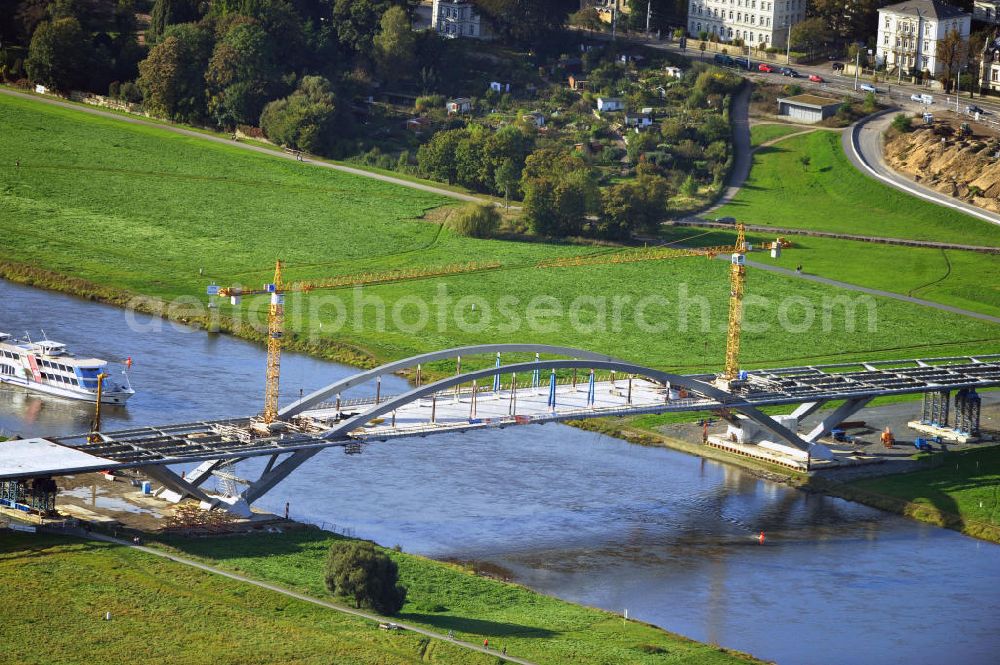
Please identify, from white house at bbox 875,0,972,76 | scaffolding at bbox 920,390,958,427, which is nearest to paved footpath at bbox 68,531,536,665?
scaffolding at bbox 920,390,958,427

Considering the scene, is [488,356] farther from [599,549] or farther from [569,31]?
[569,31]

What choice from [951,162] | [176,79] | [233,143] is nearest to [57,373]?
[233,143]

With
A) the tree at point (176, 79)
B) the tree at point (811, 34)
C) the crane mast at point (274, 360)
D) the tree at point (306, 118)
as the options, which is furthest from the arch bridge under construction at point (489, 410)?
the tree at point (811, 34)

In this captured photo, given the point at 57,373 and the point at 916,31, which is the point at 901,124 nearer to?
the point at 916,31

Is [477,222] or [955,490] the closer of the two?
[955,490]

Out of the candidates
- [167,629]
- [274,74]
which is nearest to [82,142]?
[274,74]

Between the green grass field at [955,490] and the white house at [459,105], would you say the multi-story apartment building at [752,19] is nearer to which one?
the white house at [459,105]

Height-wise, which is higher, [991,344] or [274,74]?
[274,74]
